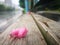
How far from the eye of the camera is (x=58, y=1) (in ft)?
11.1

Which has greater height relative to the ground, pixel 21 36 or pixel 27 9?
pixel 21 36

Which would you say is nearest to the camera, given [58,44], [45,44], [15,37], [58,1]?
[58,44]

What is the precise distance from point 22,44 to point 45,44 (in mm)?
154

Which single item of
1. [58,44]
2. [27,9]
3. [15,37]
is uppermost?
[58,44]

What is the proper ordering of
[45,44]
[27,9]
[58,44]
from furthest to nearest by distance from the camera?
[27,9]
[45,44]
[58,44]

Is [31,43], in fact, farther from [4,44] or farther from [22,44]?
[4,44]

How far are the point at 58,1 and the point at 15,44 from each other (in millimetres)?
2641

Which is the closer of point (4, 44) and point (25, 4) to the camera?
point (4, 44)

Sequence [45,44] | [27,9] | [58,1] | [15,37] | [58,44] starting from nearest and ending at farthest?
[58,44], [45,44], [15,37], [58,1], [27,9]

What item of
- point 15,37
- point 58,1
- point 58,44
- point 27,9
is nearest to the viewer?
point 58,44

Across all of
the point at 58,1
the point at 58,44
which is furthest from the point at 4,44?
the point at 58,1

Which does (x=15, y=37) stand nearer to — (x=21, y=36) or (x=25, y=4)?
(x=21, y=36)

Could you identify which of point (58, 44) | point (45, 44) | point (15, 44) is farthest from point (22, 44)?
point (58, 44)

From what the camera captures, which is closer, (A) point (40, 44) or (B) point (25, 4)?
(A) point (40, 44)
